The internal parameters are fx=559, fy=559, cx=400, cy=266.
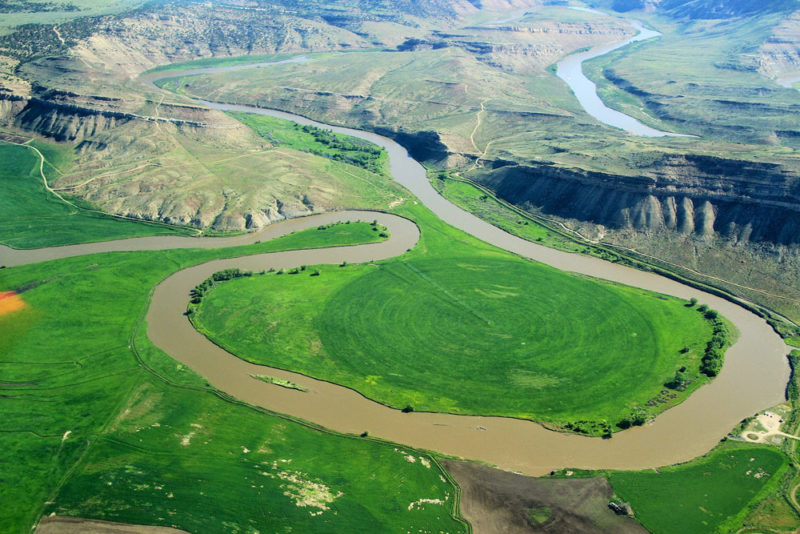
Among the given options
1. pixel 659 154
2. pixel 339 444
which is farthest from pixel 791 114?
pixel 339 444

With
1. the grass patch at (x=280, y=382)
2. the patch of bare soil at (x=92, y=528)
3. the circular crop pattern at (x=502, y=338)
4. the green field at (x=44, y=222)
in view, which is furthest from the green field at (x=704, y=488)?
the green field at (x=44, y=222)

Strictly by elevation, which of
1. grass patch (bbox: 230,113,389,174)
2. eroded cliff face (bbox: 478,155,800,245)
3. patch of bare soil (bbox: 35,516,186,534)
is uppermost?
eroded cliff face (bbox: 478,155,800,245)

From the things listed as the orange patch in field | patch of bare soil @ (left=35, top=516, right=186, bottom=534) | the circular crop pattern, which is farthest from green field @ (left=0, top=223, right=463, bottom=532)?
the circular crop pattern

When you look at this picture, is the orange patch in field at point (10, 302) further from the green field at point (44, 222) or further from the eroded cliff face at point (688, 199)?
the eroded cliff face at point (688, 199)

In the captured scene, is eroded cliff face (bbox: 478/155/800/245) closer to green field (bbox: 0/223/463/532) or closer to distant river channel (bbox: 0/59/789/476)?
distant river channel (bbox: 0/59/789/476)

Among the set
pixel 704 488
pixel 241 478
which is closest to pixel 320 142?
pixel 241 478

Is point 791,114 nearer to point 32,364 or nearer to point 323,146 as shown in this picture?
point 323,146

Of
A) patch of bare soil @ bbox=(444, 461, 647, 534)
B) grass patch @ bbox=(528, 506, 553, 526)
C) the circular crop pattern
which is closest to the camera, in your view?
patch of bare soil @ bbox=(444, 461, 647, 534)

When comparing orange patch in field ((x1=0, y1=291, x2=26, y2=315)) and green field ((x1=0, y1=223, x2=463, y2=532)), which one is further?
orange patch in field ((x1=0, y1=291, x2=26, y2=315))
